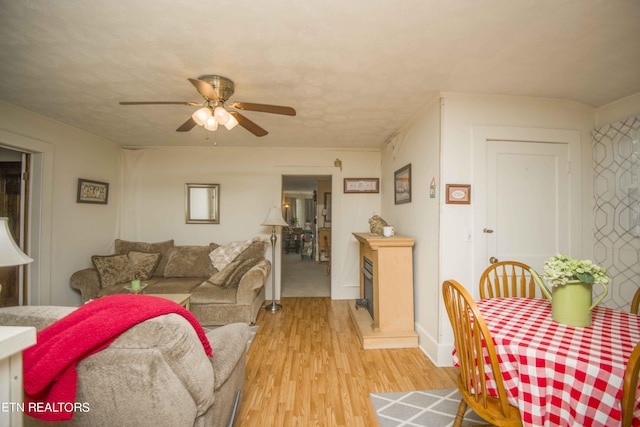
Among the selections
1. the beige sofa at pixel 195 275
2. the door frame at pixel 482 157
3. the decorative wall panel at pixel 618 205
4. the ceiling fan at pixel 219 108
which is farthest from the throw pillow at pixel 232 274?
the decorative wall panel at pixel 618 205

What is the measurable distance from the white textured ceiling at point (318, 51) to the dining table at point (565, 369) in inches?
61.2

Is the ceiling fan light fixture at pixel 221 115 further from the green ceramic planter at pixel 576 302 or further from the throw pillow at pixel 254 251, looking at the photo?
the green ceramic planter at pixel 576 302

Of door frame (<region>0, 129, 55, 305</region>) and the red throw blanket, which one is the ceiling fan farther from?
door frame (<region>0, 129, 55, 305</region>)

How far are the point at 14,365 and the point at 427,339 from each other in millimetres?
2663

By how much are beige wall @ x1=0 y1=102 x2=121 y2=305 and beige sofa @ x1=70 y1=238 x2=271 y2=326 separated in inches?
9.4

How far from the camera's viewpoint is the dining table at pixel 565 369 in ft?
3.13

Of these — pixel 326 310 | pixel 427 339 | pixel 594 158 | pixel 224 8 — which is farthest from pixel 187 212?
pixel 594 158

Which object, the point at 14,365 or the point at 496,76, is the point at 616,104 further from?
the point at 14,365

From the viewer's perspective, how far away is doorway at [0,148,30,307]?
9.49ft

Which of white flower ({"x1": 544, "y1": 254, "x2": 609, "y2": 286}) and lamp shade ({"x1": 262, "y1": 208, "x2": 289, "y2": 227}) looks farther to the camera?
lamp shade ({"x1": 262, "y1": 208, "x2": 289, "y2": 227})

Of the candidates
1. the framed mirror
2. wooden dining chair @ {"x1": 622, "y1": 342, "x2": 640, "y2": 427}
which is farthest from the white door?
the framed mirror

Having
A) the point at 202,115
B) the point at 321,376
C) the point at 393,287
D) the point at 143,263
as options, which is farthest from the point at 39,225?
the point at 393,287

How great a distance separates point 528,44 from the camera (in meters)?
1.66

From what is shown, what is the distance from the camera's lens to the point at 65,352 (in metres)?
0.84
